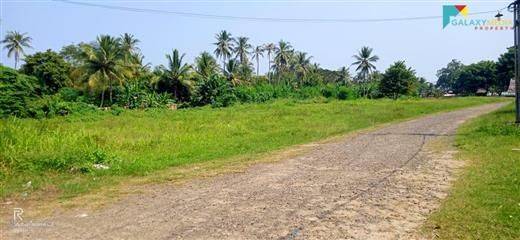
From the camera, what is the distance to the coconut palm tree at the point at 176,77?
50.0m

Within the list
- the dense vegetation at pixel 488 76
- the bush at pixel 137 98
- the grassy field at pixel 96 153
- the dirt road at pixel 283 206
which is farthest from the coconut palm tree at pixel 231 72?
the dirt road at pixel 283 206

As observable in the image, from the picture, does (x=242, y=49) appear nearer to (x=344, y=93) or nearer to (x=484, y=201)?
(x=344, y=93)

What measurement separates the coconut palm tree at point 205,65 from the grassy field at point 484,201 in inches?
1774

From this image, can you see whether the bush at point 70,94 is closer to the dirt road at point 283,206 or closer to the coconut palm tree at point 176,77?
the coconut palm tree at point 176,77

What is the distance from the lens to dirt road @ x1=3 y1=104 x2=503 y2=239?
5312 mm

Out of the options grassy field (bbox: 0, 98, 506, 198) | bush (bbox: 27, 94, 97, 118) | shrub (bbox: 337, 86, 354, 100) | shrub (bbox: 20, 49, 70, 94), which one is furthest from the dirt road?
shrub (bbox: 337, 86, 354, 100)

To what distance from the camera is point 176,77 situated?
50.7 meters

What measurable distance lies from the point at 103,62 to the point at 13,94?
1368 centimetres

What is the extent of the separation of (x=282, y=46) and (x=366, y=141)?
6011 cm

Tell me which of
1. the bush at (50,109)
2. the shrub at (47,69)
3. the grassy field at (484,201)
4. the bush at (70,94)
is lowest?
the bush at (50,109)

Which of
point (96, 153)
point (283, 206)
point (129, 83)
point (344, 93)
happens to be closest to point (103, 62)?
point (129, 83)

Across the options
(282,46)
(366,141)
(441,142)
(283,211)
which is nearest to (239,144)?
(366,141)

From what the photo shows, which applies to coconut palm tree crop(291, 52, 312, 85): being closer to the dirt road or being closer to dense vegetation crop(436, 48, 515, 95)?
dense vegetation crop(436, 48, 515, 95)

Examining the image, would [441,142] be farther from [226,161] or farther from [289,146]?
[226,161]
